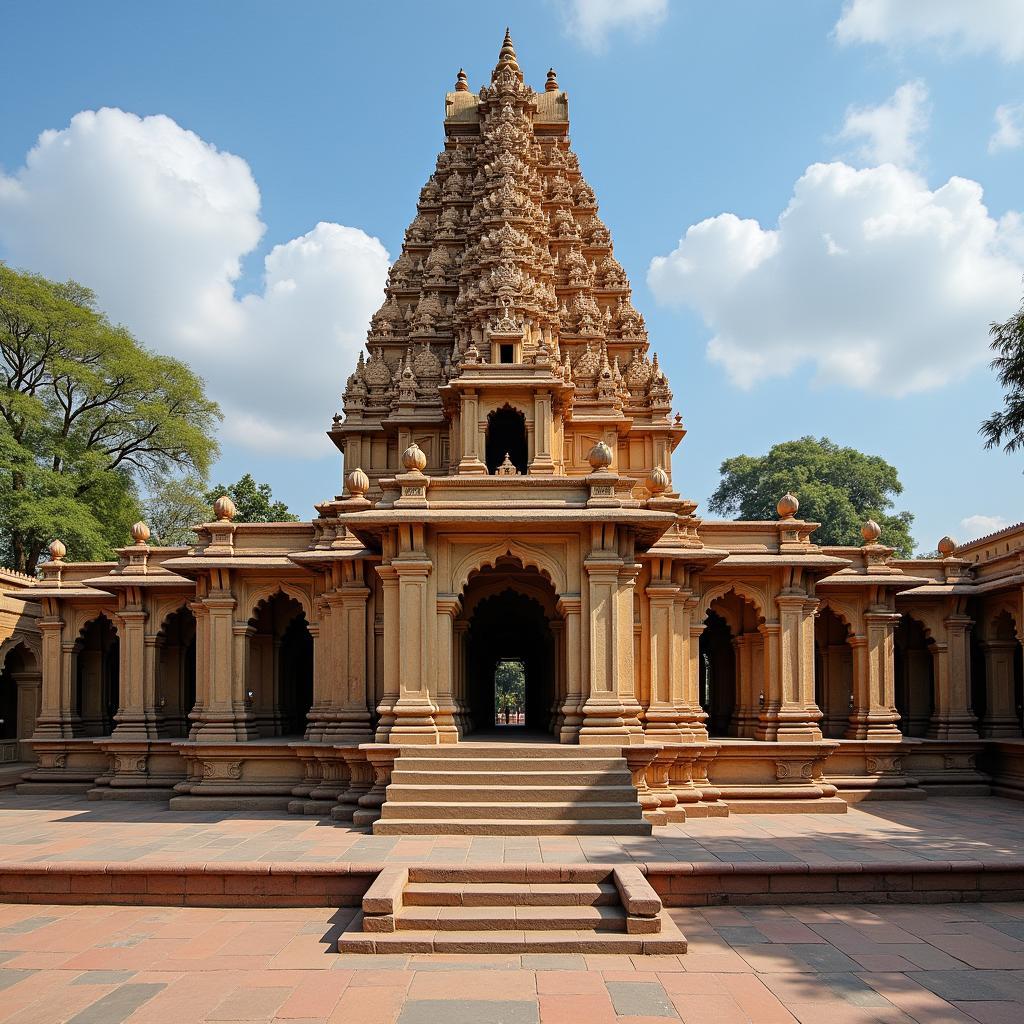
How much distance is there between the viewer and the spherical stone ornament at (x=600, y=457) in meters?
13.3

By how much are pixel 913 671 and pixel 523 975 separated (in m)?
16.0

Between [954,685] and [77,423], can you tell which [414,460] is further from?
[77,423]

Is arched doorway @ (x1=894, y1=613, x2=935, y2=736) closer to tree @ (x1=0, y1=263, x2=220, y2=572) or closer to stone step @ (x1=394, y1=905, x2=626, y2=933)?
stone step @ (x1=394, y1=905, x2=626, y2=933)

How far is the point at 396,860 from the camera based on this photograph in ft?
32.5

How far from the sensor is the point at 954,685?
19.3 m

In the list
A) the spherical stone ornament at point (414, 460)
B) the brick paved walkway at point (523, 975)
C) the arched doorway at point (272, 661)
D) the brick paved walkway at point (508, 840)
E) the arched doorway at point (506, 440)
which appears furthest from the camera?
the arched doorway at point (506, 440)

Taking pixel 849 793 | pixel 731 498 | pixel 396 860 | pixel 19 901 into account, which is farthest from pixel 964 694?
pixel 731 498

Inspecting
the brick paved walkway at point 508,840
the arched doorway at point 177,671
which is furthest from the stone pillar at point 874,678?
the arched doorway at point 177,671

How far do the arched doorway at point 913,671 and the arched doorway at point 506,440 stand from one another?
9.76 m

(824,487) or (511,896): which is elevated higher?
(824,487)

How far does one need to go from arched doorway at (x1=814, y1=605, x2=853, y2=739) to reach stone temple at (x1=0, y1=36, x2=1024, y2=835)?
6 cm

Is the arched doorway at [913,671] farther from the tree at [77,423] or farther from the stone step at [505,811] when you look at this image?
the tree at [77,423]

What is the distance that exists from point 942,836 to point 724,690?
7.48 metres

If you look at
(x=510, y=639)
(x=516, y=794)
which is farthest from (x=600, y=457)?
(x=510, y=639)
